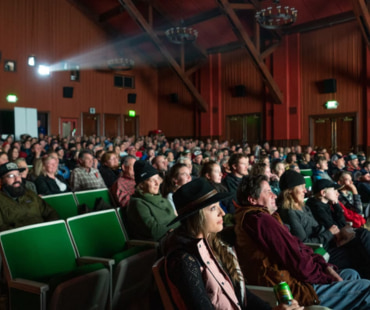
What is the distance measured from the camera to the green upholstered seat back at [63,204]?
374 cm

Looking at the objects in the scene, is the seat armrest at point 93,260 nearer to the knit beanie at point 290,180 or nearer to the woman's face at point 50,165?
the knit beanie at point 290,180

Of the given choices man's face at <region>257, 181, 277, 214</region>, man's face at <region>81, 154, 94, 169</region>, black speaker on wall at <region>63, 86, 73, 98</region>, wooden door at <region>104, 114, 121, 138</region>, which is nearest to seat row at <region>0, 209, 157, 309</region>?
man's face at <region>257, 181, 277, 214</region>

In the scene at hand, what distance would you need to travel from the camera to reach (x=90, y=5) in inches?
666

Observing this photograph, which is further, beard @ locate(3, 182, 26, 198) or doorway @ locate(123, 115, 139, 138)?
doorway @ locate(123, 115, 139, 138)

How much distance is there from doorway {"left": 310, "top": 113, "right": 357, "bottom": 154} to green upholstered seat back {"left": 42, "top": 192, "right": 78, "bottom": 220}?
11681mm

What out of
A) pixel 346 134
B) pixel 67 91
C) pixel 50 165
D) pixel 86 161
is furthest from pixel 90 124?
pixel 50 165

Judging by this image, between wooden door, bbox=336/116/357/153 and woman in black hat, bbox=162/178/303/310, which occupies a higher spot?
wooden door, bbox=336/116/357/153

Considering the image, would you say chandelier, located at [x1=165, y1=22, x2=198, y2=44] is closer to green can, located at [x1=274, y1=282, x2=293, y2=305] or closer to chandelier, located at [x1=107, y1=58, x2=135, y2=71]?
chandelier, located at [x1=107, y1=58, x2=135, y2=71]

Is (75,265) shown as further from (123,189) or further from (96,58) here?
(96,58)

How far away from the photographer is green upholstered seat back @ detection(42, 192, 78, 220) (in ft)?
12.3

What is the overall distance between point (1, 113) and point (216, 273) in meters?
15.2

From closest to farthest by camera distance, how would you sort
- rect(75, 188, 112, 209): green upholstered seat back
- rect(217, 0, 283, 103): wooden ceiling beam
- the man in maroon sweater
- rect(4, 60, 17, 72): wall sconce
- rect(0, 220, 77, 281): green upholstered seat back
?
the man in maroon sweater < rect(0, 220, 77, 281): green upholstered seat back < rect(75, 188, 112, 209): green upholstered seat back < rect(217, 0, 283, 103): wooden ceiling beam < rect(4, 60, 17, 72): wall sconce

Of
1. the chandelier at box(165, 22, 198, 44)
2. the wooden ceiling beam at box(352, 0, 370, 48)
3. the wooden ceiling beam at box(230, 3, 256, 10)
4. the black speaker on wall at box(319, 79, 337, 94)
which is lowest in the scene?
the black speaker on wall at box(319, 79, 337, 94)

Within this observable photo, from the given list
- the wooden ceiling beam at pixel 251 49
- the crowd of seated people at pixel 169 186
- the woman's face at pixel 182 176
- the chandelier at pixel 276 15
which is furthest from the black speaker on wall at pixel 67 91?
the woman's face at pixel 182 176
